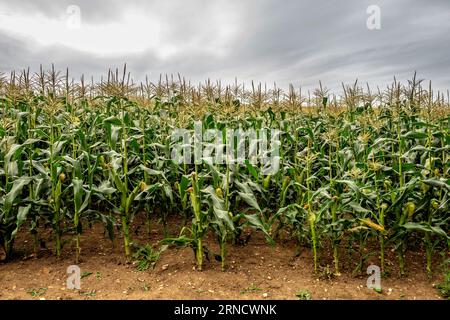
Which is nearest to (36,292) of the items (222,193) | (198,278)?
(198,278)

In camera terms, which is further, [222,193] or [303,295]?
[222,193]

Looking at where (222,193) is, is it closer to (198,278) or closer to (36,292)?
(198,278)

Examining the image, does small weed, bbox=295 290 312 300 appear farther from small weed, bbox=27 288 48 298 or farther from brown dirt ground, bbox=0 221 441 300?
small weed, bbox=27 288 48 298

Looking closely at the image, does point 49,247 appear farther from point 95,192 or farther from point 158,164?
point 158,164

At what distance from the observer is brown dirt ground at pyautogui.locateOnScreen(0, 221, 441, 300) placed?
12.8 feet

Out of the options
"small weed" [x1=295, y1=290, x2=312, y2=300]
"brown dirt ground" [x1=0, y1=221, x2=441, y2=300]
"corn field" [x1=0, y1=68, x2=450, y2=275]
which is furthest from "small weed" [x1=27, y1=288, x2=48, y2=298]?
"small weed" [x1=295, y1=290, x2=312, y2=300]

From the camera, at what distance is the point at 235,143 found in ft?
17.5

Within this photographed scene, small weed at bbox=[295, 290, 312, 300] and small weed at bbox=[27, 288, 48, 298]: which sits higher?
small weed at bbox=[27, 288, 48, 298]

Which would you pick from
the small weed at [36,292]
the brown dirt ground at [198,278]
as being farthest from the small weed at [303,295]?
the small weed at [36,292]

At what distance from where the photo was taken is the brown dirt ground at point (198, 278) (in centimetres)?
389

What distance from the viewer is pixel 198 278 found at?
4.17 meters

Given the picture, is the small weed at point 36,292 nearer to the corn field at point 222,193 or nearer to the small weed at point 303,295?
the corn field at point 222,193

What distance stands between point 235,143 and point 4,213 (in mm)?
3083

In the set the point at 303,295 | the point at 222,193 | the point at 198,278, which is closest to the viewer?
the point at 303,295
